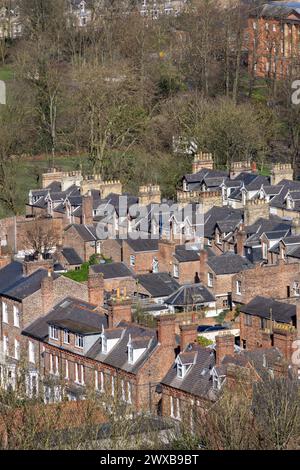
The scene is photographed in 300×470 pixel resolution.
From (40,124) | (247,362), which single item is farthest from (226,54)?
(247,362)

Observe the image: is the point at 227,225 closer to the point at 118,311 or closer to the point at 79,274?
the point at 79,274

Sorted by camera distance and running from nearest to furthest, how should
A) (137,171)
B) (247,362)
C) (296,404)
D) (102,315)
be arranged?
(296,404) < (247,362) < (102,315) < (137,171)

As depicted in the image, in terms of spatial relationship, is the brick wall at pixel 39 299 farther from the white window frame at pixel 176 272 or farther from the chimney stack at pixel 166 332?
the chimney stack at pixel 166 332

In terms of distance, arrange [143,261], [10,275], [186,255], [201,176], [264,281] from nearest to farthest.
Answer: [264,281] → [10,275] → [186,255] → [143,261] → [201,176]

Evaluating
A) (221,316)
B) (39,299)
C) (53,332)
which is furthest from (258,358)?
(221,316)

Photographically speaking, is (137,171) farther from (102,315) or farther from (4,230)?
(102,315)

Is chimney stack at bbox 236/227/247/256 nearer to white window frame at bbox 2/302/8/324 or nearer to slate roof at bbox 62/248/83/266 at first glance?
slate roof at bbox 62/248/83/266

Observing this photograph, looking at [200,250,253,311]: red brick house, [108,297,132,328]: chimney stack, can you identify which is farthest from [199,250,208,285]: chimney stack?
[108,297,132,328]: chimney stack
